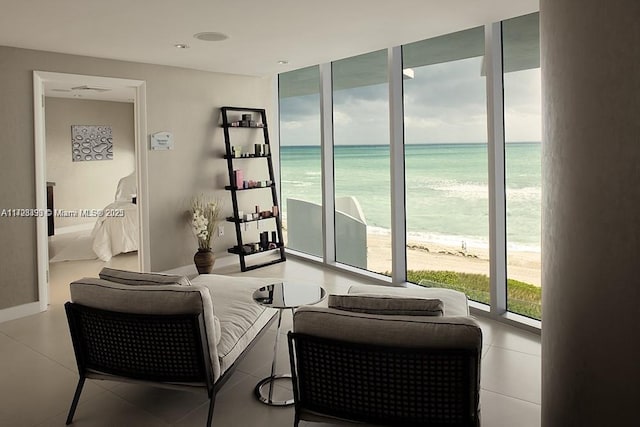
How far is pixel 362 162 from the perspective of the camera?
6.15 metres

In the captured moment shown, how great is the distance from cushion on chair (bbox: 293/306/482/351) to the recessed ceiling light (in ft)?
9.37

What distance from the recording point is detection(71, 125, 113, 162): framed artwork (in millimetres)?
9008

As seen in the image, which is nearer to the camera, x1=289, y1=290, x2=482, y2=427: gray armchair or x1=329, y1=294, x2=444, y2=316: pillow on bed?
x1=289, y1=290, x2=482, y2=427: gray armchair

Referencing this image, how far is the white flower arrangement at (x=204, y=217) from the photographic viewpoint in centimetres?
584

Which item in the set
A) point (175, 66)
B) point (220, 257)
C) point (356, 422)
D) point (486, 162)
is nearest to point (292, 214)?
point (220, 257)

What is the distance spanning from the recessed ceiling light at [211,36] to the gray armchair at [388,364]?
2848 mm

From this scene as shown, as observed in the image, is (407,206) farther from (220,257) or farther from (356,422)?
(356,422)

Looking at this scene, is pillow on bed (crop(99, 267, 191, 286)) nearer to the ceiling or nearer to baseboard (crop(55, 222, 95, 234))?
the ceiling

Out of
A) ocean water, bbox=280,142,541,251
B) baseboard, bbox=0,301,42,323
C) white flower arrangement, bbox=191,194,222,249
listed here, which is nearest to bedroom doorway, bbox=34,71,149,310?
white flower arrangement, bbox=191,194,222,249

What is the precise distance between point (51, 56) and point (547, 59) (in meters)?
4.42

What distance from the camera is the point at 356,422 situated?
2268 mm

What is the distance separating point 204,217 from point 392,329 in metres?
4.19

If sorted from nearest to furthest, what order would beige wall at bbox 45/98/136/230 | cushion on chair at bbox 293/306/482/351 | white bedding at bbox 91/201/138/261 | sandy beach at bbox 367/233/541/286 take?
cushion on chair at bbox 293/306/482/351 → sandy beach at bbox 367/233/541/286 → white bedding at bbox 91/201/138/261 → beige wall at bbox 45/98/136/230

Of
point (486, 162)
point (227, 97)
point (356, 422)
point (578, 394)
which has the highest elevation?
point (227, 97)
